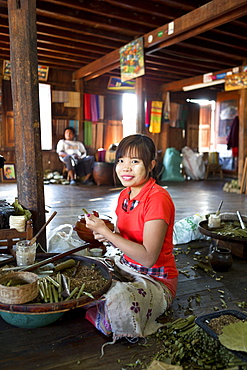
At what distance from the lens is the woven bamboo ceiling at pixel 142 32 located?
548 cm

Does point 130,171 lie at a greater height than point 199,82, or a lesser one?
lesser

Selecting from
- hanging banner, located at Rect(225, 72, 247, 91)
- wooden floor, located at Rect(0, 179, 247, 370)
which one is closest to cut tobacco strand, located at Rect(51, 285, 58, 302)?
wooden floor, located at Rect(0, 179, 247, 370)

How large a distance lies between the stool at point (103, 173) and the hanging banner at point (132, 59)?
263 cm

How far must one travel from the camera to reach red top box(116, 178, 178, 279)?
1.92 m

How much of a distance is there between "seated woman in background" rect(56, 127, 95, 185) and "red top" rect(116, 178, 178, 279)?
7244 millimetres

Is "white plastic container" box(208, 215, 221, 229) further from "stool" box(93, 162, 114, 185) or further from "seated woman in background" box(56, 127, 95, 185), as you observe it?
"seated woman in background" box(56, 127, 95, 185)

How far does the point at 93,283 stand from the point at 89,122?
9.23m

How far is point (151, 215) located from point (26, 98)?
1.72m

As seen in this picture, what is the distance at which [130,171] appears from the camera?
1999 millimetres

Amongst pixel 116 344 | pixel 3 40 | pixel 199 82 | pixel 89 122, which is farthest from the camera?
pixel 89 122

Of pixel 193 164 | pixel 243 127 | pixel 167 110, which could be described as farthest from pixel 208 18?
pixel 167 110

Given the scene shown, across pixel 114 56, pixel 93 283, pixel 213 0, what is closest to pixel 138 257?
pixel 93 283

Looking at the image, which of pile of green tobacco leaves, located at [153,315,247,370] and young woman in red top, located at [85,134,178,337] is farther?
young woman in red top, located at [85,134,178,337]

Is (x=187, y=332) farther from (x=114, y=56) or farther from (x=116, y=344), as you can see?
(x=114, y=56)
